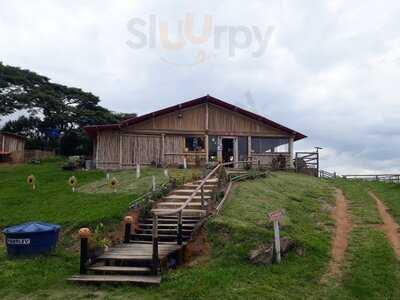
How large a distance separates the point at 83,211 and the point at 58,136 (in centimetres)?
3759

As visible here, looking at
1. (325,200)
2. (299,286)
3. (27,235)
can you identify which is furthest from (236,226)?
(325,200)

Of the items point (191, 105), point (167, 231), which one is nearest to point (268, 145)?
point (191, 105)

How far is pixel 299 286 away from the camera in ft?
30.5

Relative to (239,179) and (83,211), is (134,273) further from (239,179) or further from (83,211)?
(239,179)

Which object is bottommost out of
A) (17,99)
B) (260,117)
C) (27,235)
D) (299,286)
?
(299,286)

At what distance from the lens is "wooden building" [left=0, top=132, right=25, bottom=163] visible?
1549 inches

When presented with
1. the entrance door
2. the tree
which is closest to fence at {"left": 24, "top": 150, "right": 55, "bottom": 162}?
the tree

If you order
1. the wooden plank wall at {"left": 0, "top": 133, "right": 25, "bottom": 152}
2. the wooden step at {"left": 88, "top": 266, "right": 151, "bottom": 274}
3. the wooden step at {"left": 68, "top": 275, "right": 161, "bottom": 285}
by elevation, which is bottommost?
the wooden step at {"left": 68, "top": 275, "right": 161, "bottom": 285}

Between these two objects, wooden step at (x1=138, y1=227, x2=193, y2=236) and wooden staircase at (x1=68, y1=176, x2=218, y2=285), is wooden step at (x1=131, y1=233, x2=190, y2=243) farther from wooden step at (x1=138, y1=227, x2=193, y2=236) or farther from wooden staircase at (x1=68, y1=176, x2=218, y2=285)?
wooden step at (x1=138, y1=227, x2=193, y2=236)

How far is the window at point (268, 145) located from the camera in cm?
3181

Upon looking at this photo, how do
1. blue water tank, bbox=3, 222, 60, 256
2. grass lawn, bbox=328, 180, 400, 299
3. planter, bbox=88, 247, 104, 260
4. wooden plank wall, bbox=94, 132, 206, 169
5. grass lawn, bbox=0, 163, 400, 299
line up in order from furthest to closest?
wooden plank wall, bbox=94, 132, 206, 169 < blue water tank, bbox=3, 222, 60, 256 < planter, bbox=88, 247, 104, 260 < grass lawn, bbox=328, 180, 400, 299 < grass lawn, bbox=0, 163, 400, 299

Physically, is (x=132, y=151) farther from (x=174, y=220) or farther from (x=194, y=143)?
(x=174, y=220)

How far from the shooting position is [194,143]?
30969 millimetres

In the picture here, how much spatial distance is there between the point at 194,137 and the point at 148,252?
801 inches
